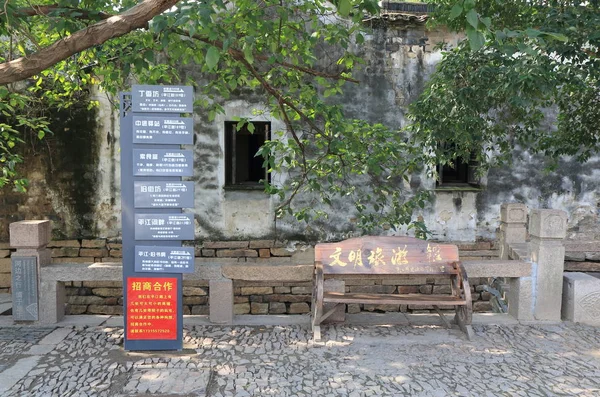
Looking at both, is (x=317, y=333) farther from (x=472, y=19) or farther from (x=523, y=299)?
(x=472, y=19)

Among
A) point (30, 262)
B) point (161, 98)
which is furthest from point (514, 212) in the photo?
point (30, 262)

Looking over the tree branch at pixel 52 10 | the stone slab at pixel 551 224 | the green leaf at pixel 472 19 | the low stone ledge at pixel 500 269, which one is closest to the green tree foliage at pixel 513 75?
the green leaf at pixel 472 19

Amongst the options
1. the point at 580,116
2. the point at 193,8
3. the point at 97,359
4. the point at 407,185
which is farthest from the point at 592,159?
the point at 97,359

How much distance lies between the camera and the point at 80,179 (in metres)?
8.11

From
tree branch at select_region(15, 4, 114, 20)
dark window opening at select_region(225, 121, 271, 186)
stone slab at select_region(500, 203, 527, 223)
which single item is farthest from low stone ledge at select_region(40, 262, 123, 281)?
stone slab at select_region(500, 203, 527, 223)

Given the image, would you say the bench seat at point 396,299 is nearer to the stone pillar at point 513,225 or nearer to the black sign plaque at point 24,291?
the black sign plaque at point 24,291

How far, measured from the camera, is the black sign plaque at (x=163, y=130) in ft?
13.1

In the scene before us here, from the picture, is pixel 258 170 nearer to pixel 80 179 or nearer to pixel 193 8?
pixel 80 179

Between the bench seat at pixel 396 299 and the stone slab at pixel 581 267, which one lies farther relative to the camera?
the stone slab at pixel 581 267

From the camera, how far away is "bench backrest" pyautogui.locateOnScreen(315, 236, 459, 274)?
464cm

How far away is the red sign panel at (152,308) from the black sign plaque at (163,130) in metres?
1.20

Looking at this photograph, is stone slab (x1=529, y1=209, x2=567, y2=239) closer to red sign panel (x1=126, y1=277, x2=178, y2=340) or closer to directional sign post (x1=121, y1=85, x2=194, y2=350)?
directional sign post (x1=121, y1=85, x2=194, y2=350)

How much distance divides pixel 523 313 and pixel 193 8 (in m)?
4.28

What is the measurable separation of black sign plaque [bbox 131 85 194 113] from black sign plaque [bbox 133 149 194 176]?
0.35 meters
